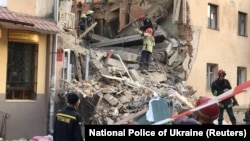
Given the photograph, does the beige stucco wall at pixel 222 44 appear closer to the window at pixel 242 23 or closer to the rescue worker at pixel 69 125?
the window at pixel 242 23

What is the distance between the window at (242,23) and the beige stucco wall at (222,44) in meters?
0.25

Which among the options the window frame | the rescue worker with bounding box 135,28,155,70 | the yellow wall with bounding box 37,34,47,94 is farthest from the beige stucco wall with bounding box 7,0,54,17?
the window frame

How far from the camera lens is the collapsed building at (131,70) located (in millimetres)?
13000

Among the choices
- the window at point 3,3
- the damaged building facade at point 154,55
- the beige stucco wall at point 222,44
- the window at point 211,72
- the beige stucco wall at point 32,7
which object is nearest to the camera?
the window at point 3,3

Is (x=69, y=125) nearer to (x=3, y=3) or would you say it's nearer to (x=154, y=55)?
(x=3, y=3)

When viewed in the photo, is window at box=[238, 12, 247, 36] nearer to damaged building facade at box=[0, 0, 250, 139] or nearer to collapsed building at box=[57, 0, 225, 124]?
damaged building facade at box=[0, 0, 250, 139]

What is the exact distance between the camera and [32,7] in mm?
12625

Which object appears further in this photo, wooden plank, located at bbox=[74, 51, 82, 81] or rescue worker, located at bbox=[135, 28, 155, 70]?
rescue worker, located at bbox=[135, 28, 155, 70]

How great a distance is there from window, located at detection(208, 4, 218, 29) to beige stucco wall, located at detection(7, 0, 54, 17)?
960 cm

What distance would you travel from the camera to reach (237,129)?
319cm

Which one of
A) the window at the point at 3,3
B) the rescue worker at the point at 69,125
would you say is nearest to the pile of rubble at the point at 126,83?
the window at the point at 3,3

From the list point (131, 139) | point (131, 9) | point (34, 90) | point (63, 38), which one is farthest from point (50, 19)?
point (131, 139)

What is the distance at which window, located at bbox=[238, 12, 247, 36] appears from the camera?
22453mm

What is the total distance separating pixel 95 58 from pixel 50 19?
3.00 metres
